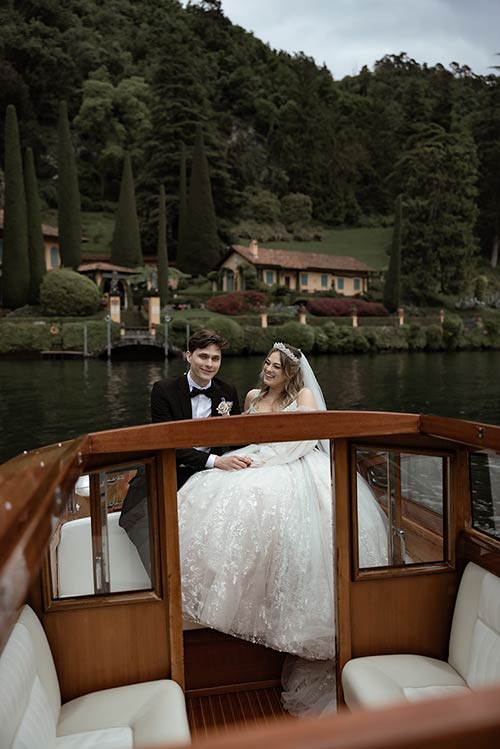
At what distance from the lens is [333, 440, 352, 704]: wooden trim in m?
2.45

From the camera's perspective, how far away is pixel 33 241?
37.9 meters

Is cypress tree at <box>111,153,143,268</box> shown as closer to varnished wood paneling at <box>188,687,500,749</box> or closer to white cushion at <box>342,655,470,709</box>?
white cushion at <box>342,655,470,709</box>

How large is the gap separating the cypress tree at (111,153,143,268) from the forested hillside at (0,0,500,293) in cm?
490

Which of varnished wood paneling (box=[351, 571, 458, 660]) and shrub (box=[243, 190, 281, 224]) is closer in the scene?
varnished wood paneling (box=[351, 571, 458, 660])

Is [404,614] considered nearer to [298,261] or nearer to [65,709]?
[65,709]

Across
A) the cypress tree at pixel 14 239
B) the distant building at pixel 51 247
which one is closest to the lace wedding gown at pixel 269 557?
the cypress tree at pixel 14 239

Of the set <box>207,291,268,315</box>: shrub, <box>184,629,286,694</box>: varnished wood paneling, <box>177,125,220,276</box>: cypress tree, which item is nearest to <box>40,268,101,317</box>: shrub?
<box>207,291,268,315</box>: shrub

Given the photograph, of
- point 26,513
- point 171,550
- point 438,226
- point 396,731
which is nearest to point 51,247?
point 438,226

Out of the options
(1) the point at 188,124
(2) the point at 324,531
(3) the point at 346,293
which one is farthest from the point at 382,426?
(1) the point at 188,124

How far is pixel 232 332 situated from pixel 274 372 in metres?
29.3

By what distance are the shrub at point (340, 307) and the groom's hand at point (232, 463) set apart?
39271 mm

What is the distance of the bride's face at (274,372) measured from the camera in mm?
3881

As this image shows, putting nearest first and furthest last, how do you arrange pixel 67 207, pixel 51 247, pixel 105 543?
pixel 105 543 < pixel 67 207 < pixel 51 247

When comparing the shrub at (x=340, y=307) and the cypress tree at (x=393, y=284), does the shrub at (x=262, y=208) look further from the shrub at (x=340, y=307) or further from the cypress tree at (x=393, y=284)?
the shrub at (x=340, y=307)
